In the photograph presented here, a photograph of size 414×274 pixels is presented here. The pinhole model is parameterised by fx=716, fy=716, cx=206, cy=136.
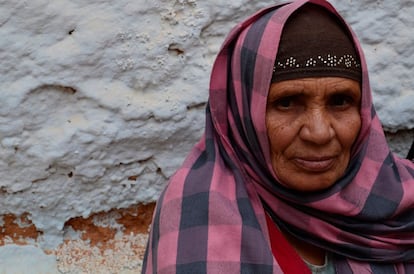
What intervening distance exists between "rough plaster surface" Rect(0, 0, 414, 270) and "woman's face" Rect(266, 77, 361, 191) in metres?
0.59

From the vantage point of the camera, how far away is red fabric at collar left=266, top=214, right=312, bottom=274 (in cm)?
162

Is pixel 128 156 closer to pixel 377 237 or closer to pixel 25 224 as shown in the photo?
pixel 25 224

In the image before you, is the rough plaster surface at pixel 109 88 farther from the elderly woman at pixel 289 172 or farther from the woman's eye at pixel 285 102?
the woman's eye at pixel 285 102

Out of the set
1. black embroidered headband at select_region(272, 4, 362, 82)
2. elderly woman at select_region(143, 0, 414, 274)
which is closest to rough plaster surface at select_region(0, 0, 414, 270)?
elderly woman at select_region(143, 0, 414, 274)

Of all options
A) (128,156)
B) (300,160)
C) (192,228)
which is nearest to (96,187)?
(128,156)

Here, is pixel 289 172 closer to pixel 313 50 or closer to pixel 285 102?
pixel 285 102

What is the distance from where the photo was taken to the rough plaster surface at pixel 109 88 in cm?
197

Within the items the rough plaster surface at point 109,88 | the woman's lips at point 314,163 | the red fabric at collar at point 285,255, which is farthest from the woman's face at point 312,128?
the rough plaster surface at point 109,88

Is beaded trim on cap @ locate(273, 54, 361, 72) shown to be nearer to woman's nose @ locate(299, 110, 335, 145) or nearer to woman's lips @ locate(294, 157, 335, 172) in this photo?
woman's nose @ locate(299, 110, 335, 145)

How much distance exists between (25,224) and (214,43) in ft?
2.60

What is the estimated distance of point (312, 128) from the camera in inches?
59.5

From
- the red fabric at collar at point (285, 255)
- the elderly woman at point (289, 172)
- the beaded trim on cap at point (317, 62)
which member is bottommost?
the red fabric at collar at point (285, 255)

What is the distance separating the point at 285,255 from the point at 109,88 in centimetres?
74

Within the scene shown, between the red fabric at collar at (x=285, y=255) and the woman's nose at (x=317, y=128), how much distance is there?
262 mm
